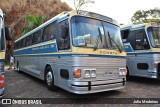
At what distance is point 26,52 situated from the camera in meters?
11.6

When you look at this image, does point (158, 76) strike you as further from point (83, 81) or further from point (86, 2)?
point (86, 2)

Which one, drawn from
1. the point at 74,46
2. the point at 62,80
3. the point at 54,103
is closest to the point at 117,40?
the point at 74,46

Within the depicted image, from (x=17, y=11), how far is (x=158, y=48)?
28536mm

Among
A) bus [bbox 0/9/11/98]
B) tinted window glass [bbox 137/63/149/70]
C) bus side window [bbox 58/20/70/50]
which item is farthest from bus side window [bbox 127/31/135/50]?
bus [bbox 0/9/11/98]

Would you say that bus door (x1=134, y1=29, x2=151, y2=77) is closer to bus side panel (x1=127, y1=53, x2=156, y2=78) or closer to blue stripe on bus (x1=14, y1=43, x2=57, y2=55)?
bus side panel (x1=127, y1=53, x2=156, y2=78)

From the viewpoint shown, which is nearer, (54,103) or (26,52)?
(54,103)

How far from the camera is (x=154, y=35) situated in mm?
8852

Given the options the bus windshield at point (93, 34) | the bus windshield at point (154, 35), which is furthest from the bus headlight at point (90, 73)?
the bus windshield at point (154, 35)

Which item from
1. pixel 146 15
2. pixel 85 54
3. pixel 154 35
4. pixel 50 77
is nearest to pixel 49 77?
pixel 50 77

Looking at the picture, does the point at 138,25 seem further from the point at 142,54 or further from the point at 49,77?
the point at 49,77

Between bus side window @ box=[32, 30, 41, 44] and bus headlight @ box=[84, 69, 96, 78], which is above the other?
bus side window @ box=[32, 30, 41, 44]

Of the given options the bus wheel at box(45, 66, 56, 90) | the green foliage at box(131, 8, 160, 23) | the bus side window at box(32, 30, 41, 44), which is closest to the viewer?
the bus wheel at box(45, 66, 56, 90)

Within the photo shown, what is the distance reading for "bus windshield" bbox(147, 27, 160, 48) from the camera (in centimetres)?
866

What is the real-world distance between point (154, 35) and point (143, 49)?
0.85 meters
